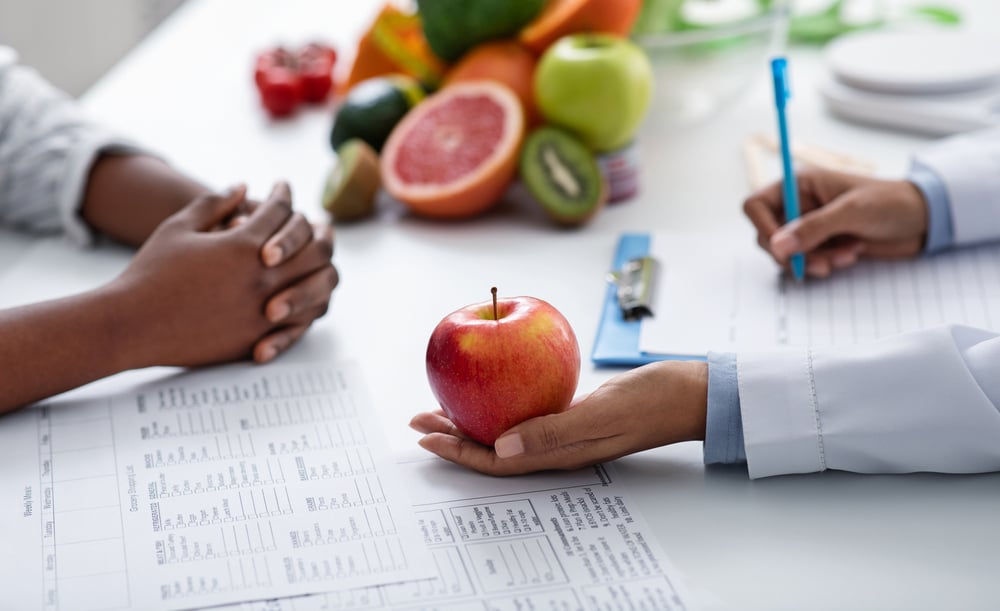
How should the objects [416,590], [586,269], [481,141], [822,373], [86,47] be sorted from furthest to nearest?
[86,47]
[481,141]
[586,269]
[822,373]
[416,590]

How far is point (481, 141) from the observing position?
136 cm

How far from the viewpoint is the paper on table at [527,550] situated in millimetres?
715

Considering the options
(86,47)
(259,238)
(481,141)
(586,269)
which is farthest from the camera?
(86,47)

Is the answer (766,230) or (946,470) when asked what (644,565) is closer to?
(946,470)

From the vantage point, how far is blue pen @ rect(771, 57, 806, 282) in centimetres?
106

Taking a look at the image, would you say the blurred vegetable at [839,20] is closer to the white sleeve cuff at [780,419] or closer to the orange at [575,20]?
the orange at [575,20]

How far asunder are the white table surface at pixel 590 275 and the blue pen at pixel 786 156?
145mm

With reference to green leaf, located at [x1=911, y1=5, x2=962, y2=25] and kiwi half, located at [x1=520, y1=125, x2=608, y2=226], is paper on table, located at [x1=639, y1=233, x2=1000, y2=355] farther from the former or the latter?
green leaf, located at [x1=911, y1=5, x2=962, y2=25]

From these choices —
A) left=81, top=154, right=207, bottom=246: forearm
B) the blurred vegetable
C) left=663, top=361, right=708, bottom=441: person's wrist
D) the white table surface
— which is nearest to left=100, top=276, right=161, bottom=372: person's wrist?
the white table surface

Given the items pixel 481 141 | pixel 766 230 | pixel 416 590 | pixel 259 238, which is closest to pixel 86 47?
pixel 481 141

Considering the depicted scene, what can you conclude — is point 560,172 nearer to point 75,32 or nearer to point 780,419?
point 780,419

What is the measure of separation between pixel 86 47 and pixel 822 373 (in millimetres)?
2487

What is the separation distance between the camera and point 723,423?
0.84 m

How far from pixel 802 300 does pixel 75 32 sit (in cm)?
227
